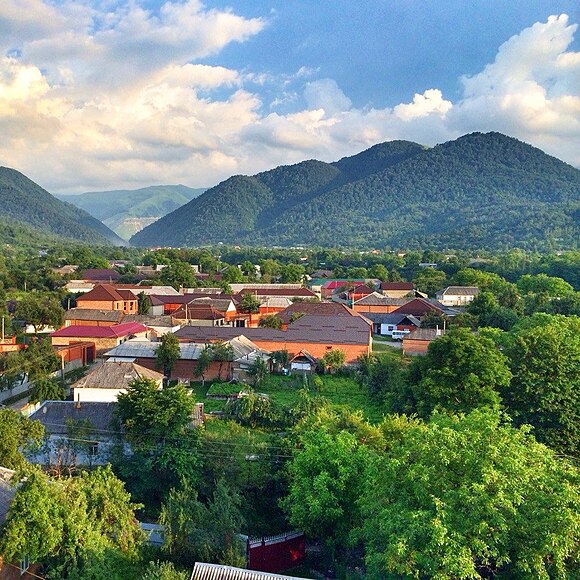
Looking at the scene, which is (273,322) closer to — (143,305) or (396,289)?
(143,305)

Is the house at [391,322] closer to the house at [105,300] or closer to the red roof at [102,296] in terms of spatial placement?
the house at [105,300]

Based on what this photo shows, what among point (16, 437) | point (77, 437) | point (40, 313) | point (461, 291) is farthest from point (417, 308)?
point (16, 437)

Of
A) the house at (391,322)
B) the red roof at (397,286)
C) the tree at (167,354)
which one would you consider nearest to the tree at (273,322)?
the house at (391,322)

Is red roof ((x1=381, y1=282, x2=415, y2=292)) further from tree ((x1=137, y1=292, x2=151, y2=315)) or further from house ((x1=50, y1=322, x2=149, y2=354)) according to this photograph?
house ((x1=50, y1=322, x2=149, y2=354))

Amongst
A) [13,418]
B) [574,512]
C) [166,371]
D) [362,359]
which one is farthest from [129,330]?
[574,512]

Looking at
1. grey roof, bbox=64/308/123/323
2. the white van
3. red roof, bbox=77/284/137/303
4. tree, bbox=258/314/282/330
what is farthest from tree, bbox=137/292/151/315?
the white van

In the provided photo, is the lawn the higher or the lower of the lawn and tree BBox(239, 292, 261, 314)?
Result: the lower

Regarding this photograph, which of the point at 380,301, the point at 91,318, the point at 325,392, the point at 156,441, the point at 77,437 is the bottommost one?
the point at 325,392

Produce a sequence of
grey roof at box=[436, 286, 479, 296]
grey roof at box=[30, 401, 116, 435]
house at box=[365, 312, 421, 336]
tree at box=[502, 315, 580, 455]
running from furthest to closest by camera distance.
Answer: grey roof at box=[436, 286, 479, 296] < house at box=[365, 312, 421, 336] < grey roof at box=[30, 401, 116, 435] < tree at box=[502, 315, 580, 455]
